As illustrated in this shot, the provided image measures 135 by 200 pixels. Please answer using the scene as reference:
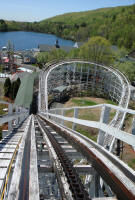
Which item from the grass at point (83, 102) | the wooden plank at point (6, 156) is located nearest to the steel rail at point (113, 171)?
the wooden plank at point (6, 156)

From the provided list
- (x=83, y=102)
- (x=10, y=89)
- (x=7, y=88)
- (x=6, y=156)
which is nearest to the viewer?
(x=6, y=156)

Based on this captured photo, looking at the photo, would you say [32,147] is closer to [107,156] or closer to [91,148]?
[91,148]

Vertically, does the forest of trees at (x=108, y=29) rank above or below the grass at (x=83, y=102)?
above

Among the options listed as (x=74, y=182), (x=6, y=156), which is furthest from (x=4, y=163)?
(x=74, y=182)

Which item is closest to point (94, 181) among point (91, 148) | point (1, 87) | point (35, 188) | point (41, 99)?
point (91, 148)

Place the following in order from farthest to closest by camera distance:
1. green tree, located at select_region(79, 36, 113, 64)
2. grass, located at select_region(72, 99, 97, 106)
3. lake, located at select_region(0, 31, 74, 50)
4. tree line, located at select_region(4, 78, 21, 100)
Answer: lake, located at select_region(0, 31, 74, 50) → green tree, located at select_region(79, 36, 113, 64) → grass, located at select_region(72, 99, 97, 106) → tree line, located at select_region(4, 78, 21, 100)

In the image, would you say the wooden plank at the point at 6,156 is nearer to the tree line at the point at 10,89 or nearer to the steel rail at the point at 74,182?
the steel rail at the point at 74,182

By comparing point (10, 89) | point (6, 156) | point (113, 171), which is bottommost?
point (10, 89)

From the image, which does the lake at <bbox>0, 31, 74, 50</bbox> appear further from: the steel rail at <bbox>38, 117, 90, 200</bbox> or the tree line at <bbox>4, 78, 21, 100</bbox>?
the steel rail at <bbox>38, 117, 90, 200</bbox>

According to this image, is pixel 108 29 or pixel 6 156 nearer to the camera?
pixel 6 156

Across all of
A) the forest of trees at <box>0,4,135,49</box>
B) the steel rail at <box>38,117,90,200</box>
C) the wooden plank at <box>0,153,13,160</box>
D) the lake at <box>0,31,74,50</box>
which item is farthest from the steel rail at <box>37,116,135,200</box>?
the lake at <box>0,31,74,50</box>

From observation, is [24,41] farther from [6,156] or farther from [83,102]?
[6,156]
